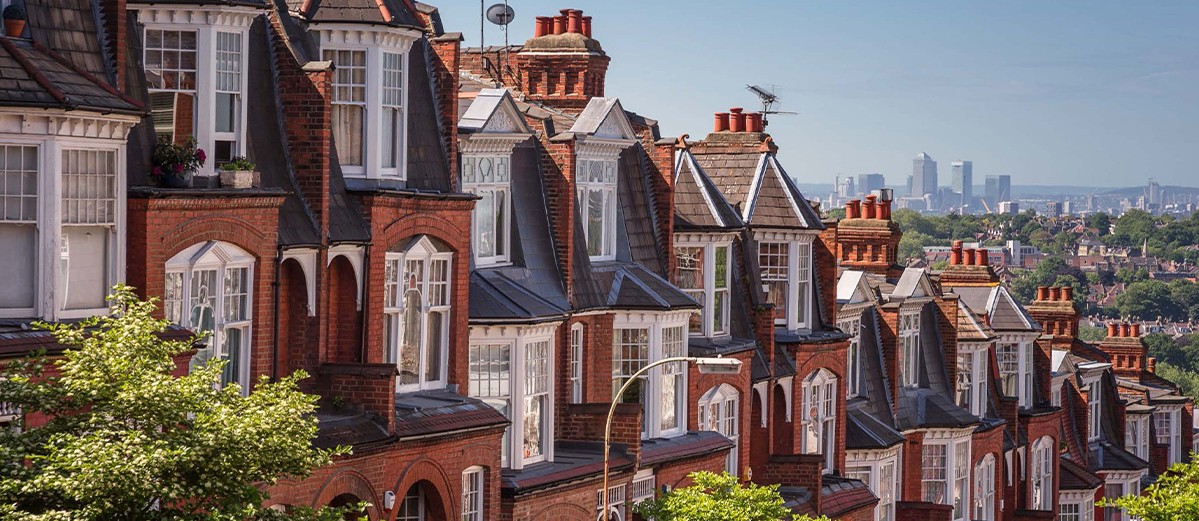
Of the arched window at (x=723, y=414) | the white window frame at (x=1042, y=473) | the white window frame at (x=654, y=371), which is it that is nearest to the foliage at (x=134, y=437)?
the white window frame at (x=654, y=371)

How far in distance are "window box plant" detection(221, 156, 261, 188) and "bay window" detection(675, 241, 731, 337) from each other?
17.9 metres

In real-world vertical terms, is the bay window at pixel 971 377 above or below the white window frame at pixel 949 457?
above

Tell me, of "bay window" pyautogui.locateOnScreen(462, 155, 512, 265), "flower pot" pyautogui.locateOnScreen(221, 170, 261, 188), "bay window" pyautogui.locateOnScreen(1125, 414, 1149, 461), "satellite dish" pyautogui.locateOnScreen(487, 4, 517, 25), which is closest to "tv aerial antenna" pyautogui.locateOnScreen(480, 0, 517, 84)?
"satellite dish" pyautogui.locateOnScreen(487, 4, 517, 25)

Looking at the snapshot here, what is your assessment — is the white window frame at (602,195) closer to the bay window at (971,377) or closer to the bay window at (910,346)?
the bay window at (910,346)

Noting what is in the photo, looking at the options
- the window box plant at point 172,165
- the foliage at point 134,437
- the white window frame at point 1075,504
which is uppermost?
the window box plant at point 172,165

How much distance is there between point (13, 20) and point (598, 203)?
18.8 m

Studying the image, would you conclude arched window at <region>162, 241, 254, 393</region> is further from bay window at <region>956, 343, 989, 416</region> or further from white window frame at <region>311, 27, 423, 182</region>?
bay window at <region>956, 343, 989, 416</region>

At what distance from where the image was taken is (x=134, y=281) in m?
26.7

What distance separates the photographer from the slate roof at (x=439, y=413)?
32.3m

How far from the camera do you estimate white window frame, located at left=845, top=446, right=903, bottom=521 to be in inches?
2143

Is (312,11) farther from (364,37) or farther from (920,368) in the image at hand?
(920,368)

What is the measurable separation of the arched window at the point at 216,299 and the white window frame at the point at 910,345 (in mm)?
31462

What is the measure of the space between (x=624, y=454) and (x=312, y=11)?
1103 cm

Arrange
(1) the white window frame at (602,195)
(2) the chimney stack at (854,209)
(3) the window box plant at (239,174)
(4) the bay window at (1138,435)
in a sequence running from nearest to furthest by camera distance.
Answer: (3) the window box plant at (239,174) → (1) the white window frame at (602,195) → (2) the chimney stack at (854,209) → (4) the bay window at (1138,435)
